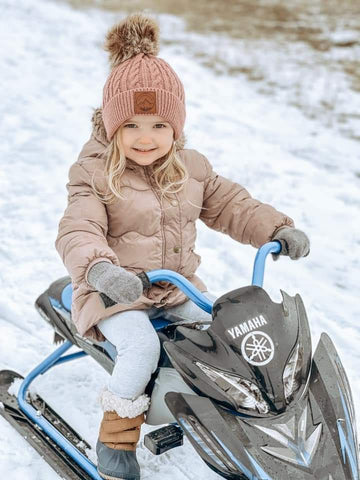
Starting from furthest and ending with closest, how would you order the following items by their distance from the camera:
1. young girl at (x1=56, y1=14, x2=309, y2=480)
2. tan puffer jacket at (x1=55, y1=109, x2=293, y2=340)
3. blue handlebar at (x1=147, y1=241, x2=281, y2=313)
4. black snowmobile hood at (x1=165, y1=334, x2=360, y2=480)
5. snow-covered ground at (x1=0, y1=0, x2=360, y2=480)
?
1. snow-covered ground at (x1=0, y1=0, x2=360, y2=480)
2. tan puffer jacket at (x1=55, y1=109, x2=293, y2=340)
3. young girl at (x1=56, y1=14, x2=309, y2=480)
4. blue handlebar at (x1=147, y1=241, x2=281, y2=313)
5. black snowmobile hood at (x1=165, y1=334, x2=360, y2=480)

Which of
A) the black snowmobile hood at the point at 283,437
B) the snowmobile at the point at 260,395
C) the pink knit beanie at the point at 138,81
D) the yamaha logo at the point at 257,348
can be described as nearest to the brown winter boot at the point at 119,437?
the snowmobile at the point at 260,395

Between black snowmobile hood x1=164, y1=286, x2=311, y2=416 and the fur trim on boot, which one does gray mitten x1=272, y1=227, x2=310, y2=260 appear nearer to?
black snowmobile hood x1=164, y1=286, x2=311, y2=416

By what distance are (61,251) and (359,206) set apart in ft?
11.3

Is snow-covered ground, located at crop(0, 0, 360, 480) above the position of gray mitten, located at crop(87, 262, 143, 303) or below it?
below

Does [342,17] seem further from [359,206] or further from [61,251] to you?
[61,251]

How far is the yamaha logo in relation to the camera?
209 cm

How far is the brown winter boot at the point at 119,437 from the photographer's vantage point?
7.99ft

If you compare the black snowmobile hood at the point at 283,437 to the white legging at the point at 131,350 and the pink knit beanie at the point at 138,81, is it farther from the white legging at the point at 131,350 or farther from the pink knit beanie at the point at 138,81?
the pink knit beanie at the point at 138,81

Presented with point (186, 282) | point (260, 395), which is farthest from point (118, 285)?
point (260, 395)

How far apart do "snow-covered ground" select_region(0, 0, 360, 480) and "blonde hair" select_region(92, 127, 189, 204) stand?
1.08m

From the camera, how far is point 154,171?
8.95ft

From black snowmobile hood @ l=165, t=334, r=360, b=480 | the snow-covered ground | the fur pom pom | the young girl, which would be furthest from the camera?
the snow-covered ground

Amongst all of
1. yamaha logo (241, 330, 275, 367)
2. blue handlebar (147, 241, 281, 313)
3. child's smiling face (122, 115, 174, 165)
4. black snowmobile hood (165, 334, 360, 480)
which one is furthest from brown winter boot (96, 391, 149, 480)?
child's smiling face (122, 115, 174, 165)

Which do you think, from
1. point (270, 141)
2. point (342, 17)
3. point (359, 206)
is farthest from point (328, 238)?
point (342, 17)
